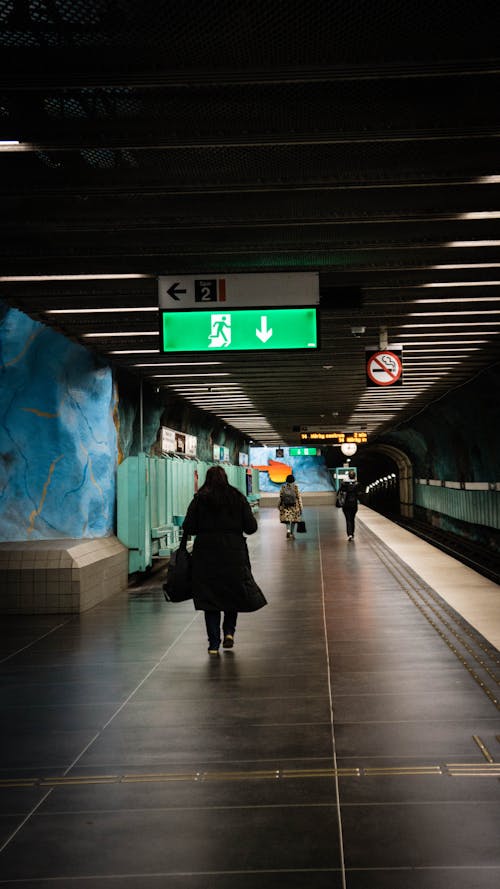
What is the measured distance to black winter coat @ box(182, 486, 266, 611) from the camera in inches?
256

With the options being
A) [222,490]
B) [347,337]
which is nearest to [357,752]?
[222,490]

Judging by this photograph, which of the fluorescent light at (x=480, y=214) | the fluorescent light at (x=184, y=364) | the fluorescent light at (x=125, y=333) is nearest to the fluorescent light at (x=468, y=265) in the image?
the fluorescent light at (x=480, y=214)

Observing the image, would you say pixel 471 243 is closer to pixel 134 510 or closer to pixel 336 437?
pixel 134 510

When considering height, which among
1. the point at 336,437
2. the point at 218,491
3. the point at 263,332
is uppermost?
the point at 336,437

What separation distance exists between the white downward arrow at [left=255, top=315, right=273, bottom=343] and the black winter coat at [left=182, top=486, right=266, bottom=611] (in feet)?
4.20

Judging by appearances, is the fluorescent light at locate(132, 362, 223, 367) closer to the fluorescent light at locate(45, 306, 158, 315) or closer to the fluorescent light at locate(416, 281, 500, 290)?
the fluorescent light at locate(45, 306, 158, 315)

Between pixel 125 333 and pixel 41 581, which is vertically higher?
pixel 125 333

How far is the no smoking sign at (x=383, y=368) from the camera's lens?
1076 cm

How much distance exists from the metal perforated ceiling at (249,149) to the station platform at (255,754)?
3203 millimetres

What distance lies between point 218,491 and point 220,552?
49 centimetres

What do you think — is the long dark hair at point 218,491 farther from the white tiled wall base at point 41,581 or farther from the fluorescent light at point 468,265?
the white tiled wall base at point 41,581

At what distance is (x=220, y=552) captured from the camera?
654cm

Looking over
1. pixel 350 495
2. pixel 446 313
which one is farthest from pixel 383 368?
pixel 350 495

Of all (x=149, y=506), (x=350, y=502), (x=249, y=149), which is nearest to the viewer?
(x=249, y=149)
